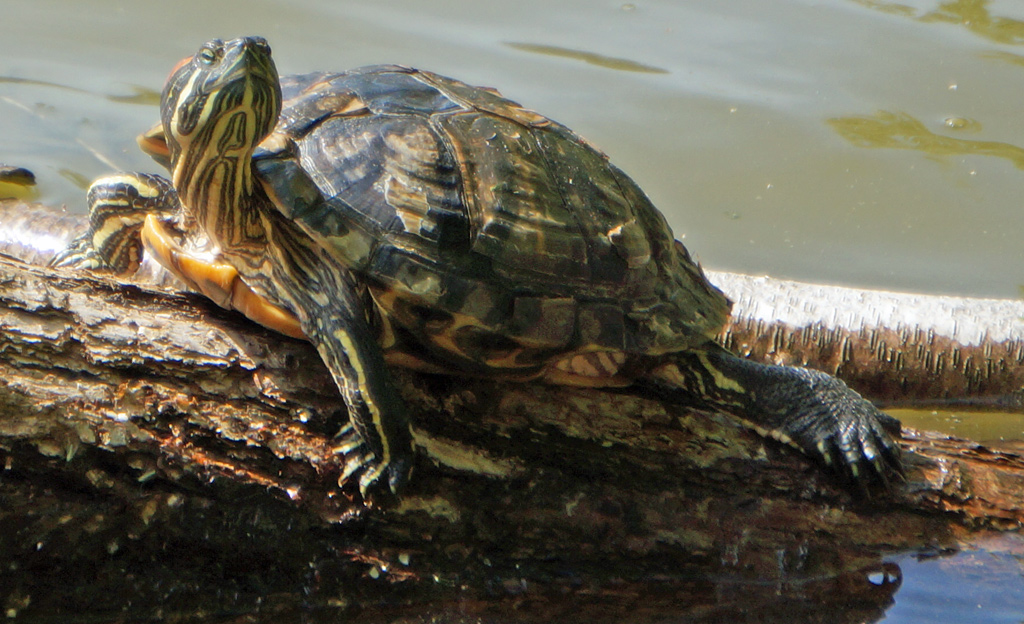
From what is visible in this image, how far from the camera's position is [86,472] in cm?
240

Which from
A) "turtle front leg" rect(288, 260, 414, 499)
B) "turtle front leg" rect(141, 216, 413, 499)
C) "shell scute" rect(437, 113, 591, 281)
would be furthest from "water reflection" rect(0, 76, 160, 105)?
"turtle front leg" rect(288, 260, 414, 499)

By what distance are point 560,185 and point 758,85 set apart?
5.43 m

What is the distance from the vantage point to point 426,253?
2740 millimetres

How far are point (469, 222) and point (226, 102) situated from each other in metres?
0.82

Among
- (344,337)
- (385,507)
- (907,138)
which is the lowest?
(385,507)

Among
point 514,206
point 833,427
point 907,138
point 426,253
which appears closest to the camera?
point 426,253

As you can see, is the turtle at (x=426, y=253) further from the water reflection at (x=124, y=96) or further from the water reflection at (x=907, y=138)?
the water reflection at (x=907, y=138)

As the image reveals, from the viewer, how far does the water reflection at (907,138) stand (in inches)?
283

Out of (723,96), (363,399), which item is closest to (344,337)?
(363,399)

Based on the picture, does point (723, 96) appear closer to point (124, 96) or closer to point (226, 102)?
point (124, 96)

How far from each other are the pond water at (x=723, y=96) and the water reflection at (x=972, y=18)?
2 cm

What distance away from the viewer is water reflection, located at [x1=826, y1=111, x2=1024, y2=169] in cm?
718

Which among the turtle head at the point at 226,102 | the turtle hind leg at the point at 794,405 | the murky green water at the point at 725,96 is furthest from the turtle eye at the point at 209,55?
the murky green water at the point at 725,96

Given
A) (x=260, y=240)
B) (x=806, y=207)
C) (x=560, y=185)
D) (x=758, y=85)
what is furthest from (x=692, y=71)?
(x=260, y=240)
